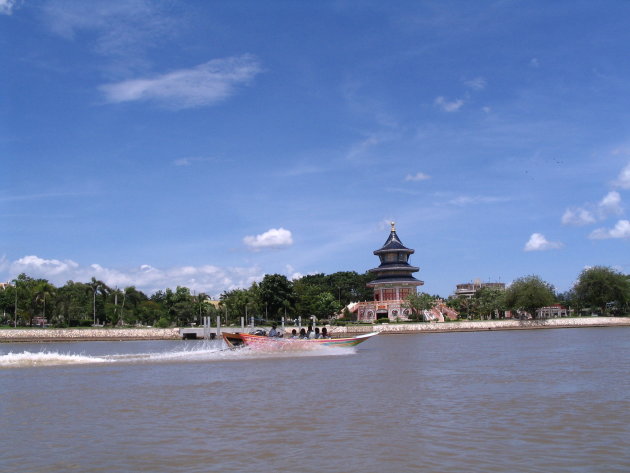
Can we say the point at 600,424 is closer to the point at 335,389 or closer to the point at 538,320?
the point at 335,389

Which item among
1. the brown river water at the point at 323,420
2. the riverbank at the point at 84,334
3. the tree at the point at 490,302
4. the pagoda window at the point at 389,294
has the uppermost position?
the pagoda window at the point at 389,294

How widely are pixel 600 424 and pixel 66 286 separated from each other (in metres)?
72.9

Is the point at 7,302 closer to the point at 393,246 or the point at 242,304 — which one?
the point at 242,304

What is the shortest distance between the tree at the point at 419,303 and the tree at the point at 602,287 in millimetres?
19495

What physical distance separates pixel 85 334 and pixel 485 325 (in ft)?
145

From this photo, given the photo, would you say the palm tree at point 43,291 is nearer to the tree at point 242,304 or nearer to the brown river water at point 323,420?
the tree at point 242,304

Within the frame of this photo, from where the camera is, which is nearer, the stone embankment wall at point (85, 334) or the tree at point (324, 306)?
the stone embankment wall at point (85, 334)

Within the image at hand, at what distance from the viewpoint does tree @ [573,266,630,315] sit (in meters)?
75.8

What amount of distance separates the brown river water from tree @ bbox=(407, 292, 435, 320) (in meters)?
53.7

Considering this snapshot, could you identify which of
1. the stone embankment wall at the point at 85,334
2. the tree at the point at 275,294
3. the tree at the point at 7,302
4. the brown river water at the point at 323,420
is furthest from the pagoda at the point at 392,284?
the brown river water at the point at 323,420

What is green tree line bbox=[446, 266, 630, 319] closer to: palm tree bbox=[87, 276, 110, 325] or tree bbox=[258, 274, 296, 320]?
tree bbox=[258, 274, 296, 320]

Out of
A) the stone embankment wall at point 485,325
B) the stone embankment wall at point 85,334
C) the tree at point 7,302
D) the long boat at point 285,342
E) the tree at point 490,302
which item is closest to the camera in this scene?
the long boat at point 285,342

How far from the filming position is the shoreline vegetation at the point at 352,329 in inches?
2392

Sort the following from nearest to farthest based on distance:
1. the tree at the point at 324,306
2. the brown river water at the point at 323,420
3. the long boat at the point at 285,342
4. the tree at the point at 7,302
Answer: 1. the brown river water at the point at 323,420
2. the long boat at the point at 285,342
3. the tree at the point at 7,302
4. the tree at the point at 324,306
